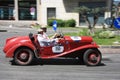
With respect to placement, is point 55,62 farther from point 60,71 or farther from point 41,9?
point 41,9

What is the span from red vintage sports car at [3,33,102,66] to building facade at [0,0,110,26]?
1315 inches

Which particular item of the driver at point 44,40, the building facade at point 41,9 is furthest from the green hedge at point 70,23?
the driver at point 44,40

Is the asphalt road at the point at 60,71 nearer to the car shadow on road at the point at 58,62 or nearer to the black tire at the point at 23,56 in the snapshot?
the car shadow on road at the point at 58,62

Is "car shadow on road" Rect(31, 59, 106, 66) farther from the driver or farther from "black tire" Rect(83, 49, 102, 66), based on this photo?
the driver

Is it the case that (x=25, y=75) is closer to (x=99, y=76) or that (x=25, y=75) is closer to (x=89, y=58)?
(x=99, y=76)

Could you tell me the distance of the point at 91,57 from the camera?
42.6 ft

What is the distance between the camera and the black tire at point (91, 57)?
12953mm

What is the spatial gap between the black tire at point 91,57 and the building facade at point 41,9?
3346 centimetres

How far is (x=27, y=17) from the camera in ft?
170

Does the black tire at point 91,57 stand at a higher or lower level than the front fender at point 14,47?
lower

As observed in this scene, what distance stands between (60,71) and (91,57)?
5.18ft

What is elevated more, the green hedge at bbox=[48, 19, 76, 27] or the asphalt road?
the green hedge at bbox=[48, 19, 76, 27]

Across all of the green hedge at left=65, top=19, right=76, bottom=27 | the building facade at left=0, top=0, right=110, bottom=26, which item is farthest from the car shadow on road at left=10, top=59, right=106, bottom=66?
the building facade at left=0, top=0, right=110, bottom=26

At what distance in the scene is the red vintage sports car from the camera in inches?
504
